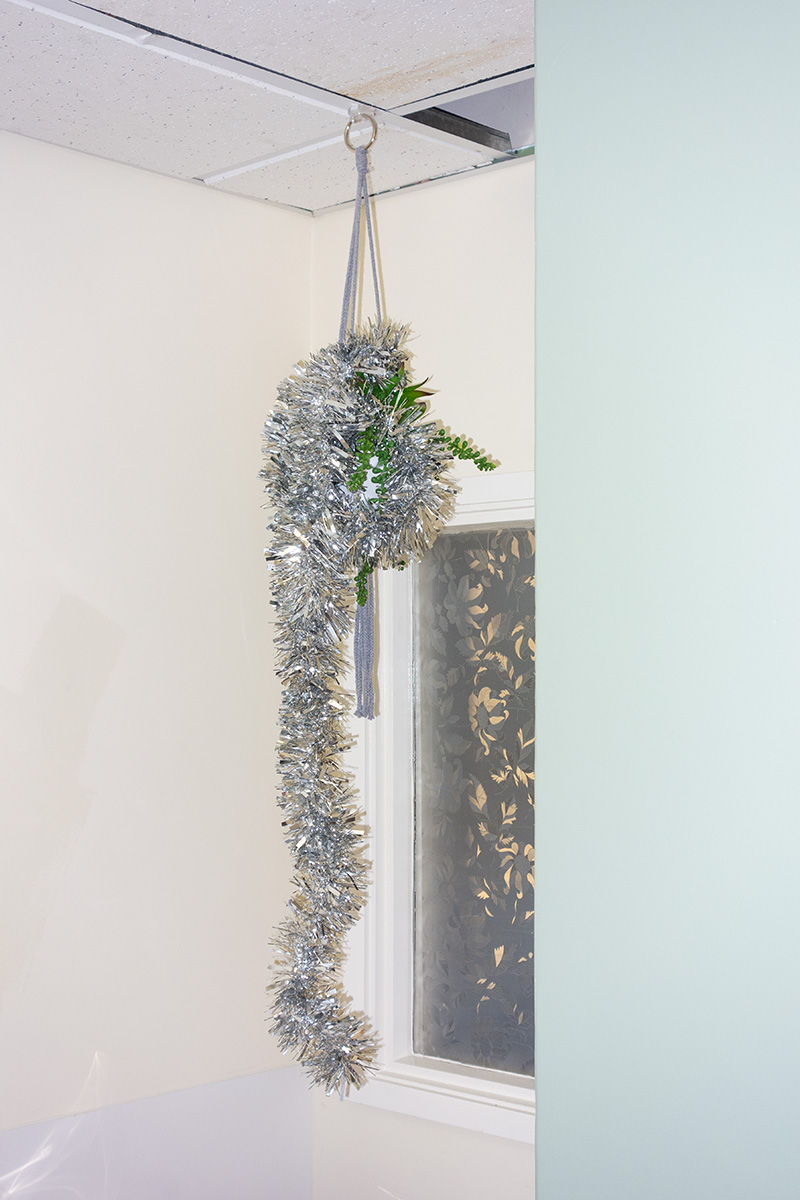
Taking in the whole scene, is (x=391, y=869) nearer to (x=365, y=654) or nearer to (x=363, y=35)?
(x=365, y=654)

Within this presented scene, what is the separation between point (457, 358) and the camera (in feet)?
5.65

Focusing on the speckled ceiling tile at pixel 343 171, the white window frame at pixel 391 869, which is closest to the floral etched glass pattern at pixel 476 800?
the white window frame at pixel 391 869

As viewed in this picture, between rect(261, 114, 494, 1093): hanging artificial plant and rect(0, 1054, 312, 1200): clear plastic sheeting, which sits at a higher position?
rect(261, 114, 494, 1093): hanging artificial plant

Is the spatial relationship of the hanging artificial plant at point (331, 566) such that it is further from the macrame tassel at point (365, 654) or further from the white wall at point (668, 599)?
the white wall at point (668, 599)

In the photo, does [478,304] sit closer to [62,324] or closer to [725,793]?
[62,324]

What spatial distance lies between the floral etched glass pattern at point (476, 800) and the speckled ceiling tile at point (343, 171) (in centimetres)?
57

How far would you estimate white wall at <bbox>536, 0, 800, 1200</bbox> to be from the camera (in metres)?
0.60

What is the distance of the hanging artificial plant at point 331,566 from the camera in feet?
3.85

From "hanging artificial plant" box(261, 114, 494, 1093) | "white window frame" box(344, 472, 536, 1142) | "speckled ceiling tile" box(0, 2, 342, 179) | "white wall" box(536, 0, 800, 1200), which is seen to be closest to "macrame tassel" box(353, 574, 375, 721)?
"hanging artificial plant" box(261, 114, 494, 1093)

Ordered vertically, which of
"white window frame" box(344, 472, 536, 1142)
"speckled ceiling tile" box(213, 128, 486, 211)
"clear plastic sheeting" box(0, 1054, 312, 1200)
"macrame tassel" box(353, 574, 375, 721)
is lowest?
"clear plastic sheeting" box(0, 1054, 312, 1200)

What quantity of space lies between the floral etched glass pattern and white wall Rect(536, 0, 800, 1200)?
3.25 ft

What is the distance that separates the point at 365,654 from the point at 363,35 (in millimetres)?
715

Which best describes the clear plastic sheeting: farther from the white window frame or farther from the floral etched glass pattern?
the floral etched glass pattern

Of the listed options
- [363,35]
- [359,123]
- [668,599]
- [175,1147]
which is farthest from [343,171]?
[175,1147]
